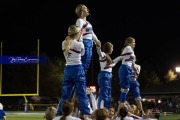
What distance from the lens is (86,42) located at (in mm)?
9930

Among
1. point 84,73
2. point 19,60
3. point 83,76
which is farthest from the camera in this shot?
point 19,60

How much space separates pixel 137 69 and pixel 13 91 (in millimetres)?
50568

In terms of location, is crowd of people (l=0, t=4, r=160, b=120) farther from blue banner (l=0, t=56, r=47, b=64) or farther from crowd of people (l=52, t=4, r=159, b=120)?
blue banner (l=0, t=56, r=47, b=64)

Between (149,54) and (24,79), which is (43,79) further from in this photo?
(149,54)

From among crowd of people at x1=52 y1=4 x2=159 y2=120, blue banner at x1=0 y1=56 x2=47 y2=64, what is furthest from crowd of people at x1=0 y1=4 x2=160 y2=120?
blue banner at x1=0 y1=56 x2=47 y2=64

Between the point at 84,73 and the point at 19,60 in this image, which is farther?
the point at 19,60

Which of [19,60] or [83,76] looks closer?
[83,76]

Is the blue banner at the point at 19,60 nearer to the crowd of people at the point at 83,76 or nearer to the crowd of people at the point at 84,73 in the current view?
the crowd of people at the point at 84,73

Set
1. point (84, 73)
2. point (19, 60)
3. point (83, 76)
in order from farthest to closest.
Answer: point (19, 60) → point (84, 73) → point (83, 76)

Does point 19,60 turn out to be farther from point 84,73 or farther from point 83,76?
point 83,76

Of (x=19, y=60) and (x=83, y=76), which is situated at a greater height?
(x=19, y=60)

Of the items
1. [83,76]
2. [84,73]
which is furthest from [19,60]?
[83,76]

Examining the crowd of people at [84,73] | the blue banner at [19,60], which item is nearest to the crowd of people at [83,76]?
the crowd of people at [84,73]

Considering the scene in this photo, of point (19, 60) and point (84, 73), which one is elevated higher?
point (19, 60)
